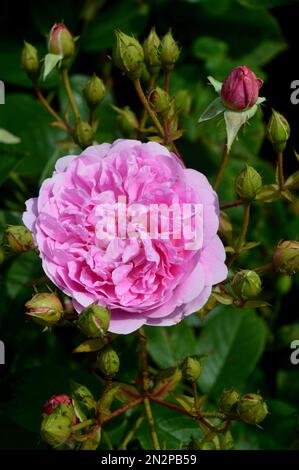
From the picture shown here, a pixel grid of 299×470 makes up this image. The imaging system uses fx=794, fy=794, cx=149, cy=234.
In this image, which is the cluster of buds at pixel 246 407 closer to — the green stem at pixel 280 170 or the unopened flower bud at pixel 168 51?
the green stem at pixel 280 170

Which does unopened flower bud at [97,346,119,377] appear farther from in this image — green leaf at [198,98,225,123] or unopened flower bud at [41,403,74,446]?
green leaf at [198,98,225,123]

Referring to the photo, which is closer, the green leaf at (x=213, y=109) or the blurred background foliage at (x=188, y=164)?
the green leaf at (x=213, y=109)

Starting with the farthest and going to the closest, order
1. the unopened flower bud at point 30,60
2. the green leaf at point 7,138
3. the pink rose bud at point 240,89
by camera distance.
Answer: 1. the green leaf at point 7,138
2. the unopened flower bud at point 30,60
3. the pink rose bud at point 240,89

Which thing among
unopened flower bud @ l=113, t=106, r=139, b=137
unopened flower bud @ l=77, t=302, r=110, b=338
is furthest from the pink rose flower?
unopened flower bud @ l=113, t=106, r=139, b=137

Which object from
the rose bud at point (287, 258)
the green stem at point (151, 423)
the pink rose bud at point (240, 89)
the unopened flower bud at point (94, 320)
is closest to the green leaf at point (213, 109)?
the pink rose bud at point (240, 89)

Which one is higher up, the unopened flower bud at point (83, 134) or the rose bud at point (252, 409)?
the unopened flower bud at point (83, 134)
